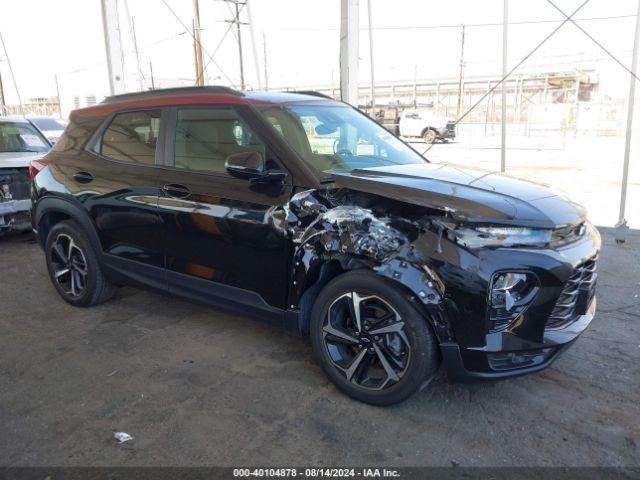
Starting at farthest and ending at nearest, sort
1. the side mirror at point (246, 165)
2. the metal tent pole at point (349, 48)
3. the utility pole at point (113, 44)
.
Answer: the utility pole at point (113, 44), the metal tent pole at point (349, 48), the side mirror at point (246, 165)

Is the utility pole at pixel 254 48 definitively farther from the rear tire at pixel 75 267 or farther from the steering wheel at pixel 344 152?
the steering wheel at pixel 344 152

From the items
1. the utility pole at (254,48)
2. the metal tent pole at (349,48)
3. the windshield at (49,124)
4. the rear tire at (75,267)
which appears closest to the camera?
the rear tire at (75,267)

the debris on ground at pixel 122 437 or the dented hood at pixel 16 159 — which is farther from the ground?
the dented hood at pixel 16 159

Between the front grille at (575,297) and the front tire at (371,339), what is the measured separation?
2.29ft

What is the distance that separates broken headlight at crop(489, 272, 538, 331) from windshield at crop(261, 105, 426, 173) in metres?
1.23

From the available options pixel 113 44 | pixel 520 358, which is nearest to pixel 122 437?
pixel 520 358

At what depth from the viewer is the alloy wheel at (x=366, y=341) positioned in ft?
9.36

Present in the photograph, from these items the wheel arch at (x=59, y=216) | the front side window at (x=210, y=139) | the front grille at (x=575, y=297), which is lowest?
the front grille at (x=575, y=297)

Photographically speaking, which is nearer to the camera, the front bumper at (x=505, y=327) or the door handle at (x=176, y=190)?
the front bumper at (x=505, y=327)

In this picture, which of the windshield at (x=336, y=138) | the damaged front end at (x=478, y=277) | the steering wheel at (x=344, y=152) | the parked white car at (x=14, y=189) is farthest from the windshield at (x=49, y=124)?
the damaged front end at (x=478, y=277)

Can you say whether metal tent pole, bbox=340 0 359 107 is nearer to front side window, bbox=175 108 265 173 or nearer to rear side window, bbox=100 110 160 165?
rear side window, bbox=100 110 160 165

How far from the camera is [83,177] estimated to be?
4.29 metres

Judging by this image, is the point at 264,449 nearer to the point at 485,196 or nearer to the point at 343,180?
the point at 343,180

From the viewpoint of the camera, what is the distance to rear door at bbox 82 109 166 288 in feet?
12.7
